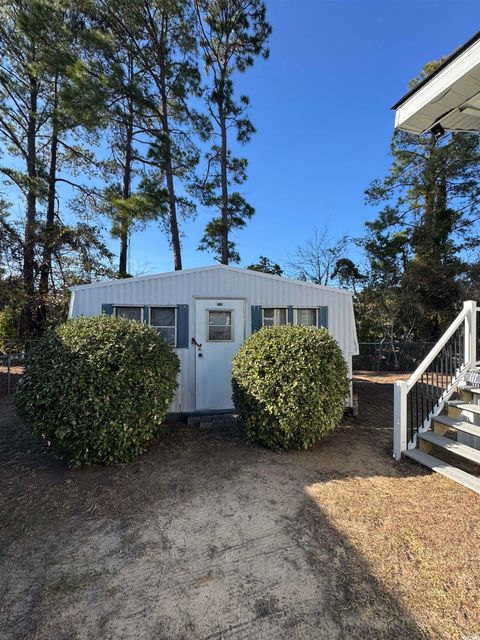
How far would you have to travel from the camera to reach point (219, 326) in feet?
17.1

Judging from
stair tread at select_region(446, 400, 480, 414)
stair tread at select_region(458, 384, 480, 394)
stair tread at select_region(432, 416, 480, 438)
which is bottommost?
stair tread at select_region(432, 416, 480, 438)

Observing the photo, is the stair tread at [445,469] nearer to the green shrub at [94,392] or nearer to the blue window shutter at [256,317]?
the blue window shutter at [256,317]

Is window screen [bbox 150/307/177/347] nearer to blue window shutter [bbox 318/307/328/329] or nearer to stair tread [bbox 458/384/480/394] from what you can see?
blue window shutter [bbox 318/307/328/329]

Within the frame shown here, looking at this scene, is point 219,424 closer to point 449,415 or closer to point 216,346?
point 216,346

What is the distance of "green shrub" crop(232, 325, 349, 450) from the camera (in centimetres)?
360

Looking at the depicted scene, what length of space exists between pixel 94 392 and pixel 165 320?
2.09 metres

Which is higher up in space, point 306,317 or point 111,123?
point 111,123

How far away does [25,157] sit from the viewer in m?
11.5

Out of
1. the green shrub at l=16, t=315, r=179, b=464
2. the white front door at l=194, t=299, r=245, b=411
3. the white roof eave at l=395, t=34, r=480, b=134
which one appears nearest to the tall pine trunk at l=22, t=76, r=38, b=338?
the white front door at l=194, t=299, r=245, b=411

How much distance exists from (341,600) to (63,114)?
44.6 ft

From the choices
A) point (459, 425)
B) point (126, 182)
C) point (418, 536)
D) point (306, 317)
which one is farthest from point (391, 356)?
point (126, 182)

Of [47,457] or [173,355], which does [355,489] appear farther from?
[47,457]

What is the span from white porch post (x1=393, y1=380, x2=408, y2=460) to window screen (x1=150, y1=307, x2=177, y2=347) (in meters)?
3.33

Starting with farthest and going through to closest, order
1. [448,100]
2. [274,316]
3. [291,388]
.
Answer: [274,316], [291,388], [448,100]
